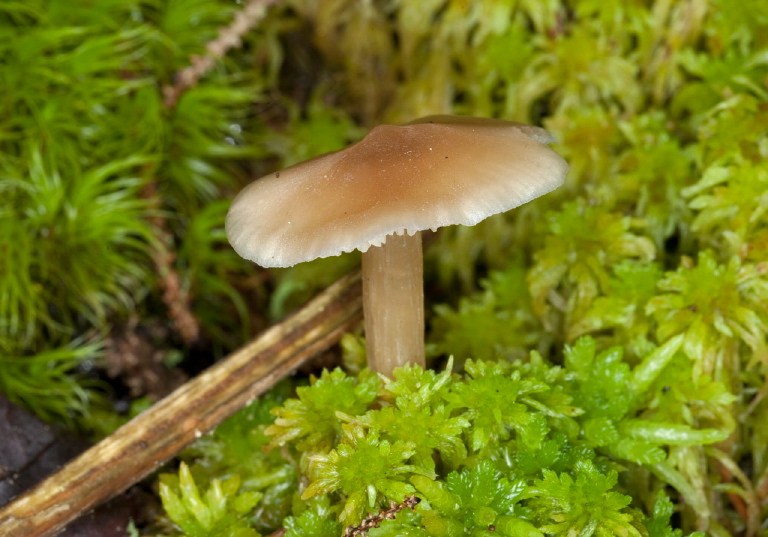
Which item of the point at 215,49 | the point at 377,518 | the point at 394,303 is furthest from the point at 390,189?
the point at 215,49

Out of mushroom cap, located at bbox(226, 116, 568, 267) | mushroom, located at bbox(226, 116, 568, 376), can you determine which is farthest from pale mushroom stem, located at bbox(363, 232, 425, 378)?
mushroom cap, located at bbox(226, 116, 568, 267)

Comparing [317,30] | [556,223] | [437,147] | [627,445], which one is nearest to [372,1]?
[317,30]

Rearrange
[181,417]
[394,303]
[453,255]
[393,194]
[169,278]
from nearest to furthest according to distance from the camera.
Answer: [393,194], [394,303], [181,417], [169,278], [453,255]

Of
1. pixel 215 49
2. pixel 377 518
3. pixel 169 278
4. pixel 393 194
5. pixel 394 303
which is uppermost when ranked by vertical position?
pixel 215 49

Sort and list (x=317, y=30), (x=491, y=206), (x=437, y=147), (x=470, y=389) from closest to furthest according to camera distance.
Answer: (x=491, y=206), (x=437, y=147), (x=470, y=389), (x=317, y=30)

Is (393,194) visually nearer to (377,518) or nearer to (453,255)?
(377,518)

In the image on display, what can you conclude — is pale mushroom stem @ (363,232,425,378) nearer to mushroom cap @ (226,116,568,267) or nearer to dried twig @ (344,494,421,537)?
mushroom cap @ (226,116,568,267)

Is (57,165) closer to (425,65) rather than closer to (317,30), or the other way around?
(317,30)
